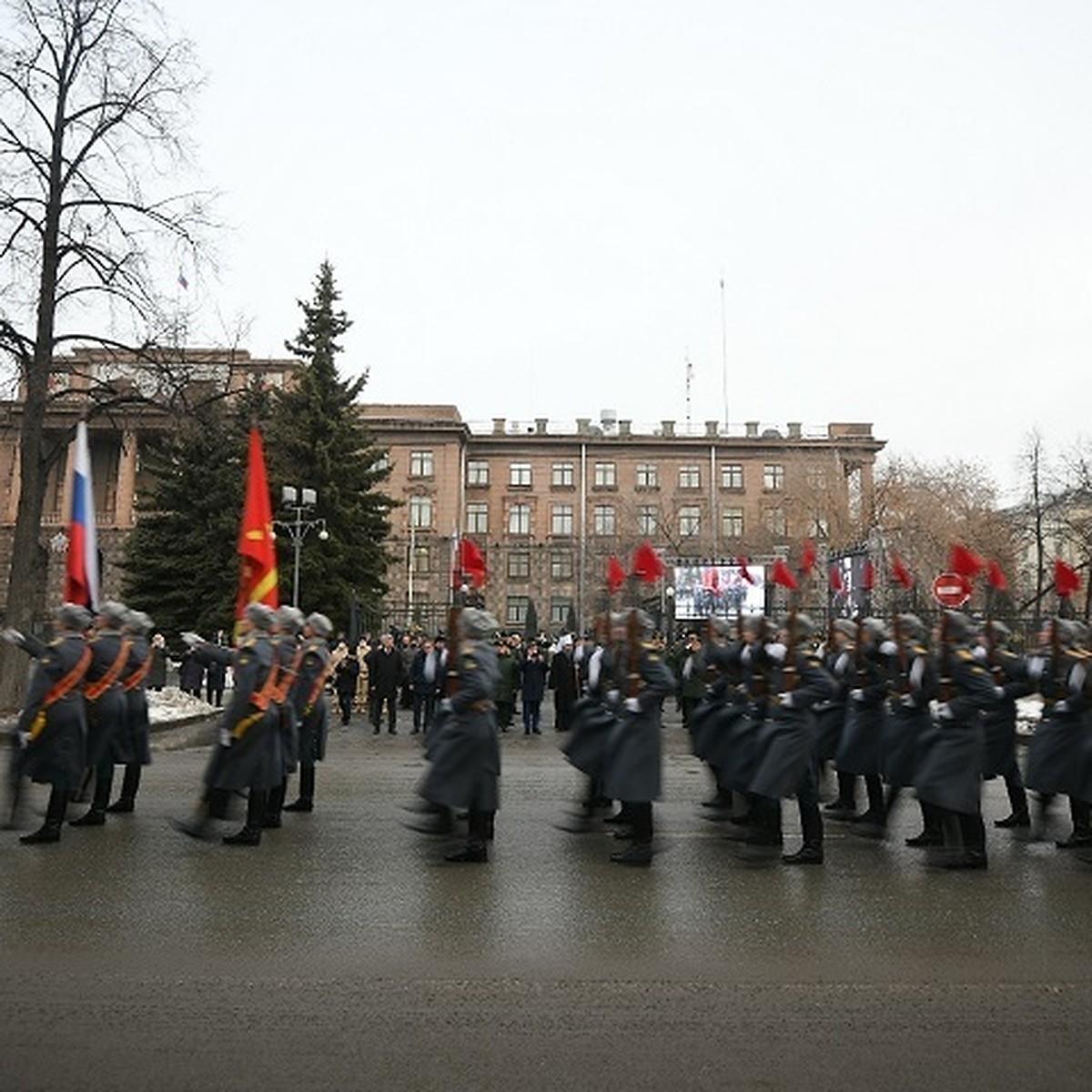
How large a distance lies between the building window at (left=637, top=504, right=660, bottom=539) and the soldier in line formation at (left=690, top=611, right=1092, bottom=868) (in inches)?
2462

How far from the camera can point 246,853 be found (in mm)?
8398

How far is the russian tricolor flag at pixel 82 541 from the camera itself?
11.4 metres

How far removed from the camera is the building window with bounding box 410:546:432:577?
237 ft

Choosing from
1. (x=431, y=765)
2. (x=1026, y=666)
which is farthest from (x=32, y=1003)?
(x=1026, y=666)

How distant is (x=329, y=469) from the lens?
123 feet

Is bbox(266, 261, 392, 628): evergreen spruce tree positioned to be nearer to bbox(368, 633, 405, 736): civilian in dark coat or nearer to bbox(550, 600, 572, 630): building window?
bbox(368, 633, 405, 736): civilian in dark coat

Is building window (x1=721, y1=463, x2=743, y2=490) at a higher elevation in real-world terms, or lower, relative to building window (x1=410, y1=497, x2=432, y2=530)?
higher

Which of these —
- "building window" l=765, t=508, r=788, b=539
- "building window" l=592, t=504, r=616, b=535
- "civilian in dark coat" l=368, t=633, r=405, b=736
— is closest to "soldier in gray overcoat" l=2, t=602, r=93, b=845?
"civilian in dark coat" l=368, t=633, r=405, b=736

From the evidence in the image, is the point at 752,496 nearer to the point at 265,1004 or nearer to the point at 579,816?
the point at 579,816

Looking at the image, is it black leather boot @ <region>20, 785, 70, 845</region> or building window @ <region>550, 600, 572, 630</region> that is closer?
black leather boot @ <region>20, 785, 70, 845</region>

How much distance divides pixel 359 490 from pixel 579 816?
2984cm

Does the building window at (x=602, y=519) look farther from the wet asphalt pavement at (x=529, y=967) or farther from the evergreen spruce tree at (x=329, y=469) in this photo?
the wet asphalt pavement at (x=529, y=967)

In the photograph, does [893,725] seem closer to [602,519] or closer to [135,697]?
[135,697]

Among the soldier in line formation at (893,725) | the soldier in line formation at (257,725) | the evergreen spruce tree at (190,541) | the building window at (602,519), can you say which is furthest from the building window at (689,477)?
the soldier in line formation at (257,725)
